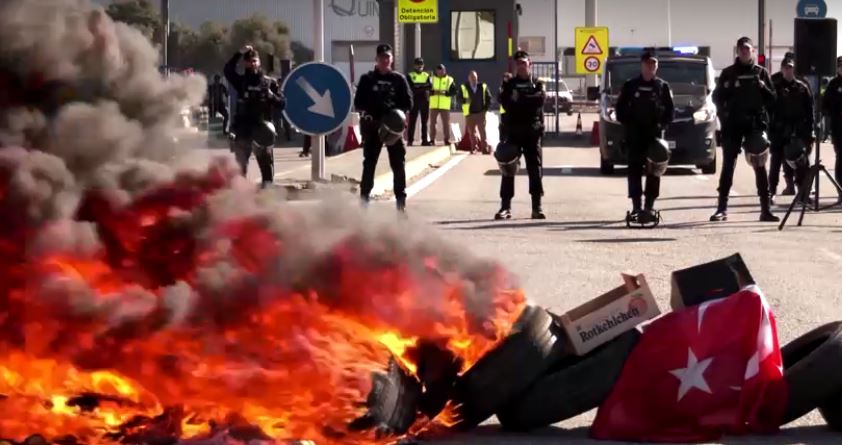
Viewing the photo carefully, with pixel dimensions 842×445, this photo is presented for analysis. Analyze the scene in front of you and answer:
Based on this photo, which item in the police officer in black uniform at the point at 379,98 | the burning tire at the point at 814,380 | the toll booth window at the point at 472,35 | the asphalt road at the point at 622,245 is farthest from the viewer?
the toll booth window at the point at 472,35

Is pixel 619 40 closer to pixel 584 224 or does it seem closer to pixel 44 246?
pixel 584 224

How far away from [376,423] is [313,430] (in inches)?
9.7

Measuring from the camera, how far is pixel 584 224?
16.5m

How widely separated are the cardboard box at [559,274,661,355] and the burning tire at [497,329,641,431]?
0.05 m

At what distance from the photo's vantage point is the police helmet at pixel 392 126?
15453mm

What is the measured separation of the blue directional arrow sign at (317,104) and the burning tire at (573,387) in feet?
37.5

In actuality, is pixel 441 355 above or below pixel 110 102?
below

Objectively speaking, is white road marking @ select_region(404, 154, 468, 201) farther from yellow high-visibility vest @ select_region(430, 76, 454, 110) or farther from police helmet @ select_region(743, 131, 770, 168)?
police helmet @ select_region(743, 131, 770, 168)

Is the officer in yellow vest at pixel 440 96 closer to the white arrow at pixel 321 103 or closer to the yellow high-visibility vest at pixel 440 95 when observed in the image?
the yellow high-visibility vest at pixel 440 95

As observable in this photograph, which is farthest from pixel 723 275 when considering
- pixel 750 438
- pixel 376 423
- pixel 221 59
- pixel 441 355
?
pixel 221 59

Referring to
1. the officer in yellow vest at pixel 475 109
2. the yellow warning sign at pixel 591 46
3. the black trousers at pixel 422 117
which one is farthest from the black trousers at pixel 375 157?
the yellow warning sign at pixel 591 46

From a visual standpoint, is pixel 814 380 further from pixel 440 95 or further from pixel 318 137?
pixel 440 95

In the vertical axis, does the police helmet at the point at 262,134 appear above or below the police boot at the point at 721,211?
above

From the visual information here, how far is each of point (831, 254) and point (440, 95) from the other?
2082 centimetres
